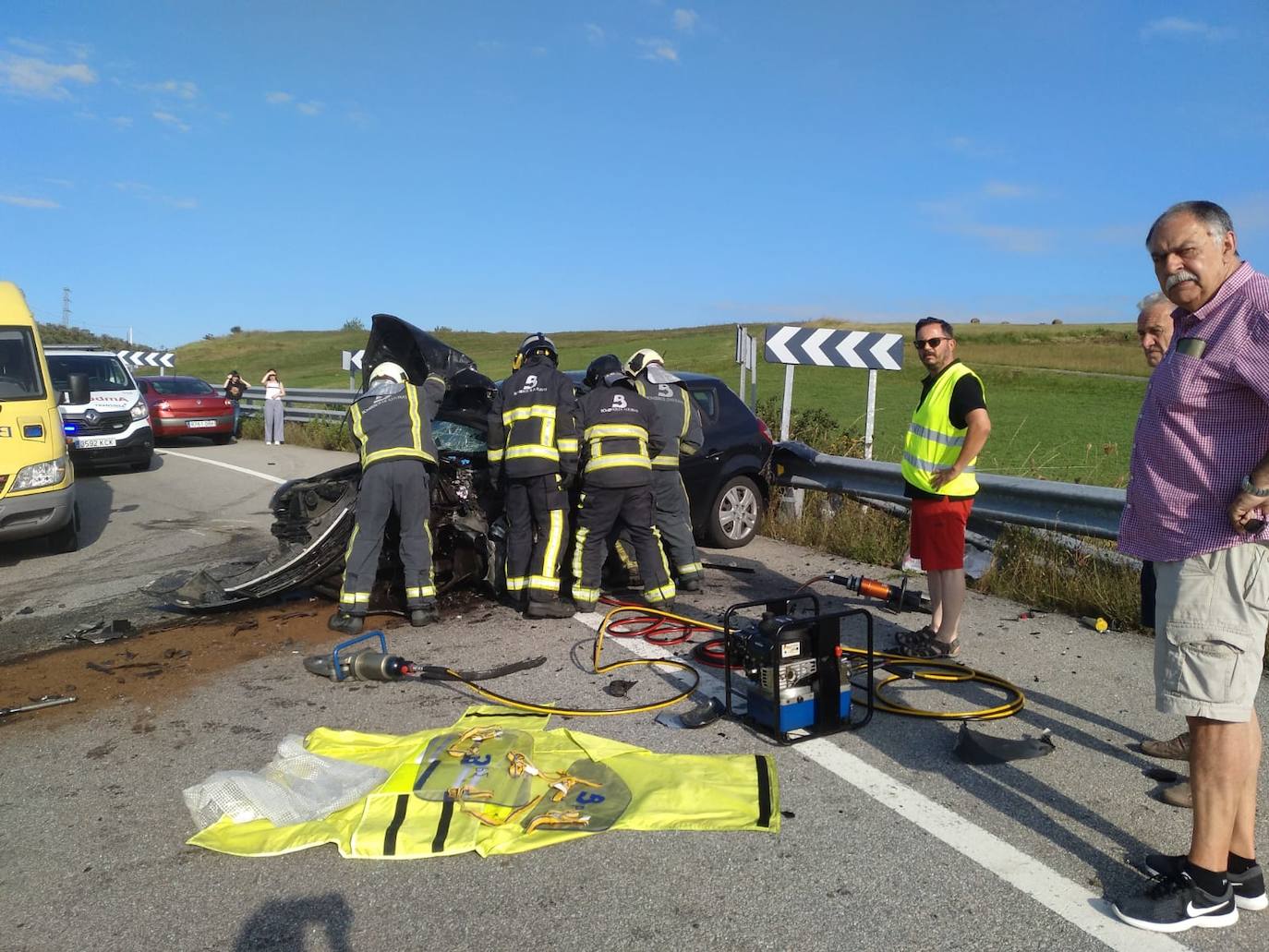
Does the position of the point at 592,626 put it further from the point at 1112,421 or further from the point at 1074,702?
the point at 1112,421

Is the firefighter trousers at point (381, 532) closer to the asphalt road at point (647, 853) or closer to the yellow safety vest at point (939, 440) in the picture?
the asphalt road at point (647, 853)

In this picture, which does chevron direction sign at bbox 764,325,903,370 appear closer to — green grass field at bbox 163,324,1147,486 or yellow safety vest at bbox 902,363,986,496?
green grass field at bbox 163,324,1147,486

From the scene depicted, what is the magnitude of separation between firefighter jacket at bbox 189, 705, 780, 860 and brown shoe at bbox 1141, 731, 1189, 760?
160 cm

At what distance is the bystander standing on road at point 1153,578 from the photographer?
3.56 metres

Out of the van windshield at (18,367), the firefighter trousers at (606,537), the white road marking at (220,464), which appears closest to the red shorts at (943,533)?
the firefighter trousers at (606,537)

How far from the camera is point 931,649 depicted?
5.22 meters

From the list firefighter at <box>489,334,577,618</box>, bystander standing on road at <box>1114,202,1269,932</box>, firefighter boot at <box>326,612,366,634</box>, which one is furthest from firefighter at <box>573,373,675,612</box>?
bystander standing on road at <box>1114,202,1269,932</box>

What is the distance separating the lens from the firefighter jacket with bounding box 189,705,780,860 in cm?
331

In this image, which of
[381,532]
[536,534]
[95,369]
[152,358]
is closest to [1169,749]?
[536,534]

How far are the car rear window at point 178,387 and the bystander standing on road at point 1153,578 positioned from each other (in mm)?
19503

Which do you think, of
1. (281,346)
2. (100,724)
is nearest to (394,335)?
(100,724)

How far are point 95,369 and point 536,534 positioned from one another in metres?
12.1

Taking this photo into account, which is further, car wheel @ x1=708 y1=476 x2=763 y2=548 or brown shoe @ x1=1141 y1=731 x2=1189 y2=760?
car wheel @ x1=708 y1=476 x2=763 y2=548

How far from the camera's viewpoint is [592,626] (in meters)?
6.18
